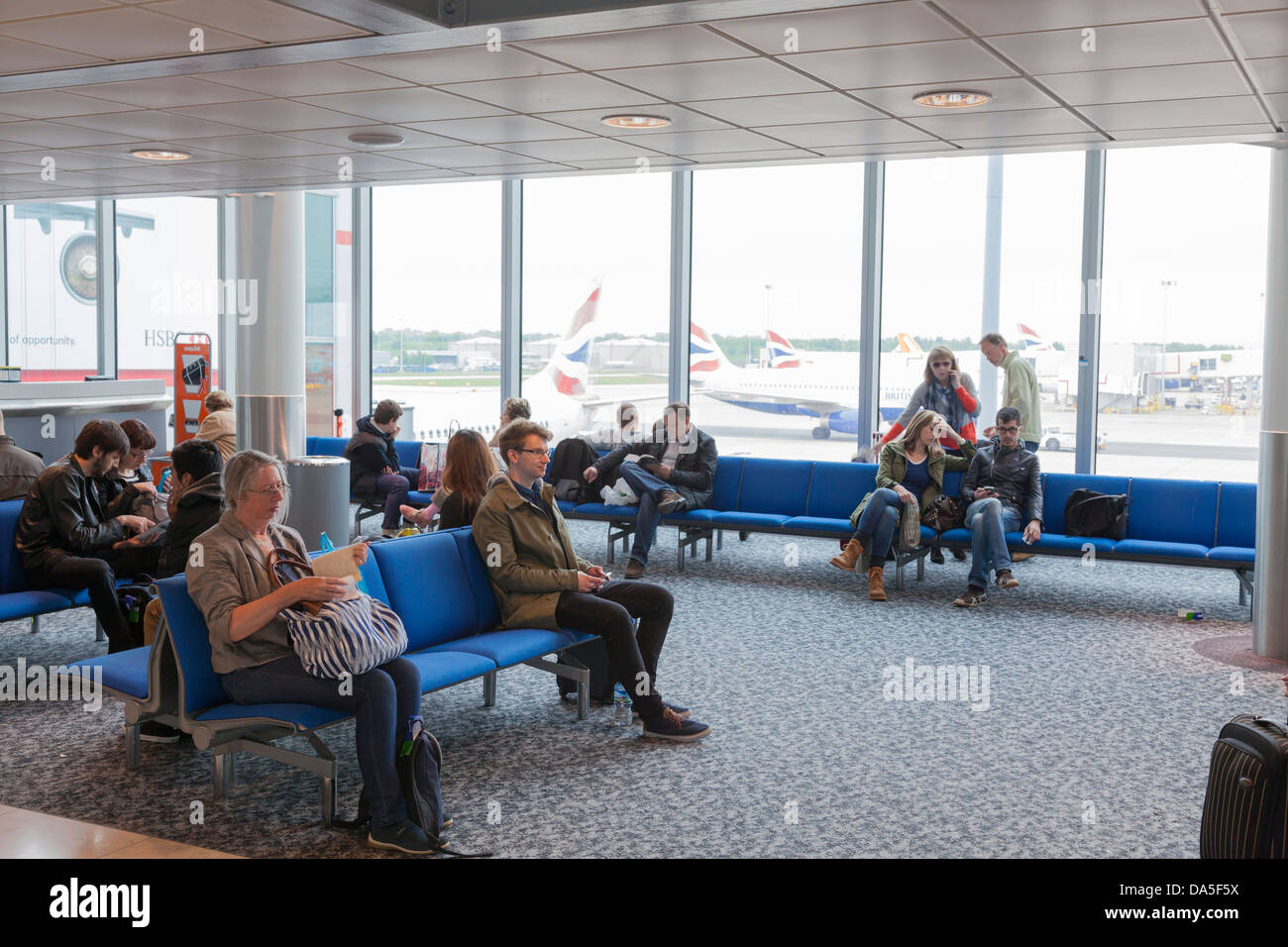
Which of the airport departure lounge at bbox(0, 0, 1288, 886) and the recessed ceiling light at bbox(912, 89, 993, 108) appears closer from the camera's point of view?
the airport departure lounge at bbox(0, 0, 1288, 886)

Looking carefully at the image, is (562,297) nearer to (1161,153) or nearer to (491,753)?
(1161,153)

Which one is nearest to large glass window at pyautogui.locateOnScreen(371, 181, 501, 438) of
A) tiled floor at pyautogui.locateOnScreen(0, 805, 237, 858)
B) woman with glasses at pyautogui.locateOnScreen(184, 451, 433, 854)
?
woman with glasses at pyautogui.locateOnScreen(184, 451, 433, 854)

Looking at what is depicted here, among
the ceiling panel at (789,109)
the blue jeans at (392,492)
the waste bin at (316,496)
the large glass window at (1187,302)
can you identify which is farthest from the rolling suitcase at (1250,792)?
the blue jeans at (392,492)

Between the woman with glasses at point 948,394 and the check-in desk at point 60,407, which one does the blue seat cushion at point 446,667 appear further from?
the check-in desk at point 60,407

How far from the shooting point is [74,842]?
3.97 meters

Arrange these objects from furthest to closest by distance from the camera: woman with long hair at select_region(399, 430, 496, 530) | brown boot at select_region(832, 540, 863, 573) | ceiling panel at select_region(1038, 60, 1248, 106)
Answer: brown boot at select_region(832, 540, 863, 573)
woman with long hair at select_region(399, 430, 496, 530)
ceiling panel at select_region(1038, 60, 1248, 106)


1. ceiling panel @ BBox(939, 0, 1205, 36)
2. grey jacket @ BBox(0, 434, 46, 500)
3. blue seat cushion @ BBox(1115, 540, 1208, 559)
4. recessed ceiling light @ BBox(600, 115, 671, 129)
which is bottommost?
blue seat cushion @ BBox(1115, 540, 1208, 559)

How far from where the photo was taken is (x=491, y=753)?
496cm

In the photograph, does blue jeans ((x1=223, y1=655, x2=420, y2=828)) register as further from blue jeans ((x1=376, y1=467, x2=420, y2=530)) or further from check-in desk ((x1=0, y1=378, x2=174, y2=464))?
check-in desk ((x1=0, y1=378, x2=174, y2=464))

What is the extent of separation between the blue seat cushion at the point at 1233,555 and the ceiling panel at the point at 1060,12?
446 centimetres

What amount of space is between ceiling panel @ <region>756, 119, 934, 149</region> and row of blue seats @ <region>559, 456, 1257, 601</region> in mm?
2990

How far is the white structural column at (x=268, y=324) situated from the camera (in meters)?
9.92

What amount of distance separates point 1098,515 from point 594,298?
20.1 feet

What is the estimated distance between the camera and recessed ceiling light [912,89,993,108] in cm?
535
